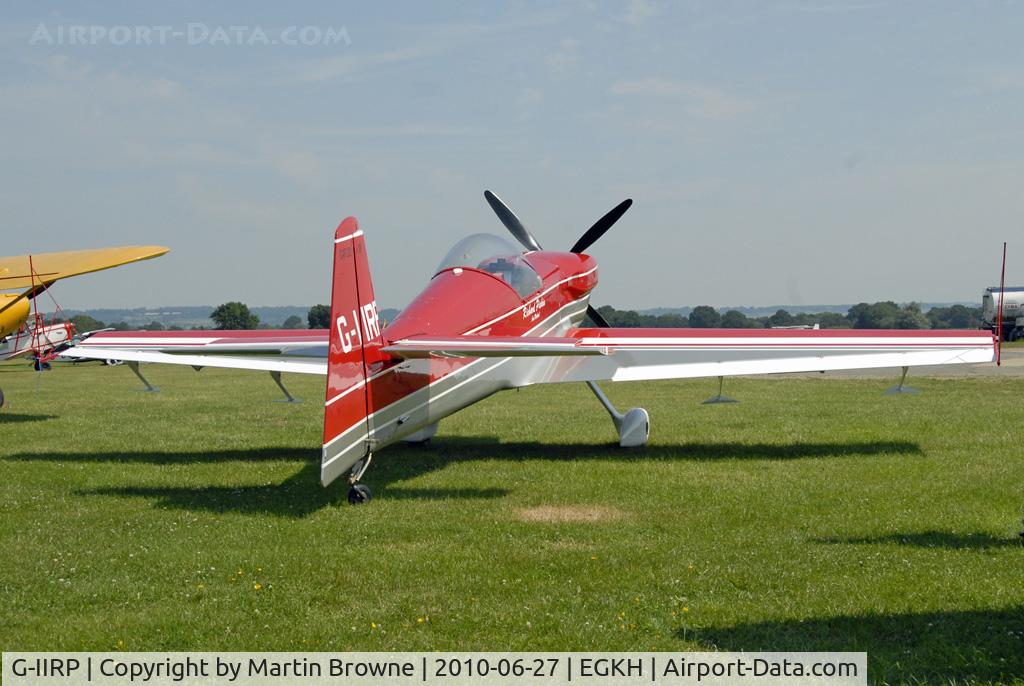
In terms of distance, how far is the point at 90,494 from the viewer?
928 cm

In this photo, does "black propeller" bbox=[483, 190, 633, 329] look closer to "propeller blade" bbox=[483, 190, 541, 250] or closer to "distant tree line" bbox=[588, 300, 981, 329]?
"propeller blade" bbox=[483, 190, 541, 250]

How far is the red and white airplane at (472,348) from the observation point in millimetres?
8172

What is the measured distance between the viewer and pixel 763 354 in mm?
11641

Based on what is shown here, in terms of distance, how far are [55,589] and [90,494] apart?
133 inches

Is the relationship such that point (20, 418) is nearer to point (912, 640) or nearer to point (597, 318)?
point (597, 318)

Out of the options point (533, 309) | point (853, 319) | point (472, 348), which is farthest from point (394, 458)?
point (853, 319)

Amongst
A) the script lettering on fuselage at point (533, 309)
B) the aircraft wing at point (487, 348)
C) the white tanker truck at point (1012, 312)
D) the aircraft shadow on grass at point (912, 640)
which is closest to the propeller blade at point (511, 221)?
the script lettering on fuselage at point (533, 309)

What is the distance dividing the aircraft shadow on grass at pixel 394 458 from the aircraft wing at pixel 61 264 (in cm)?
523

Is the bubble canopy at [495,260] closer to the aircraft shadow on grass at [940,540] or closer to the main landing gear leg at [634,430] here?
the main landing gear leg at [634,430]

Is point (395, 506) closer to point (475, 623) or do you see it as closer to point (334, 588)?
point (334, 588)

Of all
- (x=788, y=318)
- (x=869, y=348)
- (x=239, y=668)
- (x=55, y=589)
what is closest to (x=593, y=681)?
(x=239, y=668)

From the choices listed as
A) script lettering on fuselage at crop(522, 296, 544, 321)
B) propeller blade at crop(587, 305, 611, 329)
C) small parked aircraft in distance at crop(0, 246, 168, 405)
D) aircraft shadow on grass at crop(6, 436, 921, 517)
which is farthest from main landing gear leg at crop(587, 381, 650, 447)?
small parked aircraft in distance at crop(0, 246, 168, 405)

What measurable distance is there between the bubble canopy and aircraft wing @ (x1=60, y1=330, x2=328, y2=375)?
196 cm

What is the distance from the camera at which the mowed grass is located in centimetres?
523
